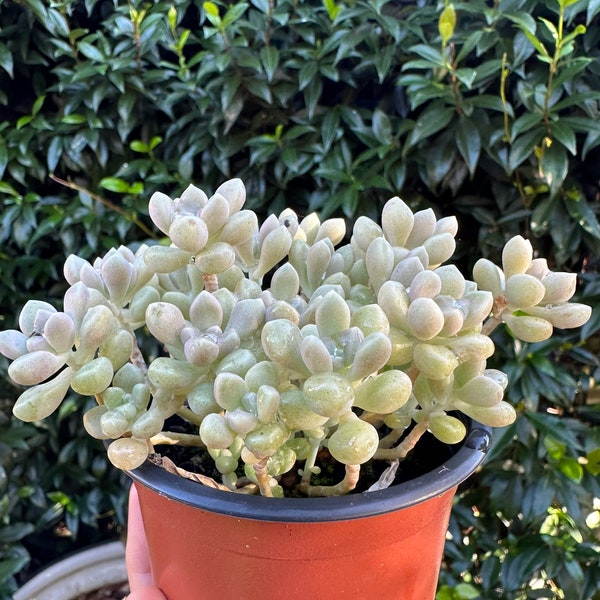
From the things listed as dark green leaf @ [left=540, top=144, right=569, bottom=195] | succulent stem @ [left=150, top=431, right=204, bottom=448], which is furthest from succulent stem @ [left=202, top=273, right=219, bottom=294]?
dark green leaf @ [left=540, top=144, right=569, bottom=195]

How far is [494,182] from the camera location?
Answer: 1.21 m

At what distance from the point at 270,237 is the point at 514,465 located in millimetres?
953

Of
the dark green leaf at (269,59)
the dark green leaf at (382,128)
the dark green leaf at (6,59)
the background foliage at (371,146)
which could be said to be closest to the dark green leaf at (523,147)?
the background foliage at (371,146)

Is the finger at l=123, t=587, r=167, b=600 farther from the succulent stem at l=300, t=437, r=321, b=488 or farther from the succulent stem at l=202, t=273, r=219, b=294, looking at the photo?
the succulent stem at l=202, t=273, r=219, b=294

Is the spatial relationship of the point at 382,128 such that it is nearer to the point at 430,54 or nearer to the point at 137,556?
the point at 430,54

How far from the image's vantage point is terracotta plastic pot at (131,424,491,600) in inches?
18.3

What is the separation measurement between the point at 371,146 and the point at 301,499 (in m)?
0.88

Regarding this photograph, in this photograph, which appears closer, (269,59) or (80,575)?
(269,59)

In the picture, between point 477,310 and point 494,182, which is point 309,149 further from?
point 477,310

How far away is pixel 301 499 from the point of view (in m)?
0.47

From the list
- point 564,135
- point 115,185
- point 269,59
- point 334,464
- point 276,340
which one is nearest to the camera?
point 276,340

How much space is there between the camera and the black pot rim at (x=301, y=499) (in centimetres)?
46

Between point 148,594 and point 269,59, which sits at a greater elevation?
point 269,59

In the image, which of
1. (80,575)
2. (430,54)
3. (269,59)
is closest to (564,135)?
(430,54)
